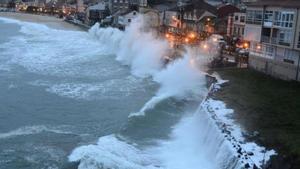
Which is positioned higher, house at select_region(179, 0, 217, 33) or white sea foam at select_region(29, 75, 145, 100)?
house at select_region(179, 0, 217, 33)

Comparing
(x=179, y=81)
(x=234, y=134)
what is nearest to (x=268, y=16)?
(x=179, y=81)

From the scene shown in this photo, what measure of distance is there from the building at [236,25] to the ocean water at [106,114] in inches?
334

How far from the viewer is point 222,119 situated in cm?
2103

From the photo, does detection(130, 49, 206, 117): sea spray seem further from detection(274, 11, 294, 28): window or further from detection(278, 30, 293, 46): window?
detection(274, 11, 294, 28): window

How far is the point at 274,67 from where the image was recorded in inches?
1227

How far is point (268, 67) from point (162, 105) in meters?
8.80

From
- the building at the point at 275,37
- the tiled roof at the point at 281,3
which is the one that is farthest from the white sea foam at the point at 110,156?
the tiled roof at the point at 281,3

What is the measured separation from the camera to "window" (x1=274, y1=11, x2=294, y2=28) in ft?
97.7

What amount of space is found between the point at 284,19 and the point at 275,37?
5.25 ft

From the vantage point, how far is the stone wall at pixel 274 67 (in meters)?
29.2

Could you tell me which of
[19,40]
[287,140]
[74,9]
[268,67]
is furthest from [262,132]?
[74,9]

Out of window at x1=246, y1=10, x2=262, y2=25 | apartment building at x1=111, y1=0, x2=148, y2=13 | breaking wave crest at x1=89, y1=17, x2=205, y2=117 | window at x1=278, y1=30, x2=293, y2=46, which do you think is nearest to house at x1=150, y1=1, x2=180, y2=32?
breaking wave crest at x1=89, y1=17, x2=205, y2=117

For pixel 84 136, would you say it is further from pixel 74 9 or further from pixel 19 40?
pixel 74 9

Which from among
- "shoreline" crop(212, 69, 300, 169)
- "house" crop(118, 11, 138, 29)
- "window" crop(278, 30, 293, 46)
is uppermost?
"window" crop(278, 30, 293, 46)
